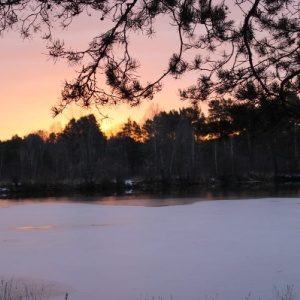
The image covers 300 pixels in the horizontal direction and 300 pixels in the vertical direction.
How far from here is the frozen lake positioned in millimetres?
5332

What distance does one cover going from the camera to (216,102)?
12.3 ft

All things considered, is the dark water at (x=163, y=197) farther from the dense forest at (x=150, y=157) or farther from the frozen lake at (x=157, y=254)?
→ the frozen lake at (x=157, y=254)

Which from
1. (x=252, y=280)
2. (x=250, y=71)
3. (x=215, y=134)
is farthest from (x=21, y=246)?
(x=250, y=71)

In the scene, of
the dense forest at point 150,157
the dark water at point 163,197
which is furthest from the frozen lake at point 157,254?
the dense forest at point 150,157

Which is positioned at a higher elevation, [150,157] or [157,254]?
[150,157]

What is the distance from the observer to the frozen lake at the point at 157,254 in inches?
210

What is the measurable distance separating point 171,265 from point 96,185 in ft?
74.8

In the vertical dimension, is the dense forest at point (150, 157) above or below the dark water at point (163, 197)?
above

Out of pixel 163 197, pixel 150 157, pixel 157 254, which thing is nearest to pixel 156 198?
pixel 163 197

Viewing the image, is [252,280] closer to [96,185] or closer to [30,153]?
[96,185]

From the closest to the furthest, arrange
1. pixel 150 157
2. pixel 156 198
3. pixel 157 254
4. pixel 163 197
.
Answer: pixel 157 254
pixel 156 198
pixel 163 197
pixel 150 157

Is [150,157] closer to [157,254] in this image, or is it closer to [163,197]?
[163,197]

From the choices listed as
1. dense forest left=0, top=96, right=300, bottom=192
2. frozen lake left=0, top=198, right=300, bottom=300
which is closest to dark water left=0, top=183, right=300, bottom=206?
dense forest left=0, top=96, right=300, bottom=192

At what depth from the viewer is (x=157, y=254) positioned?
7.15 meters
